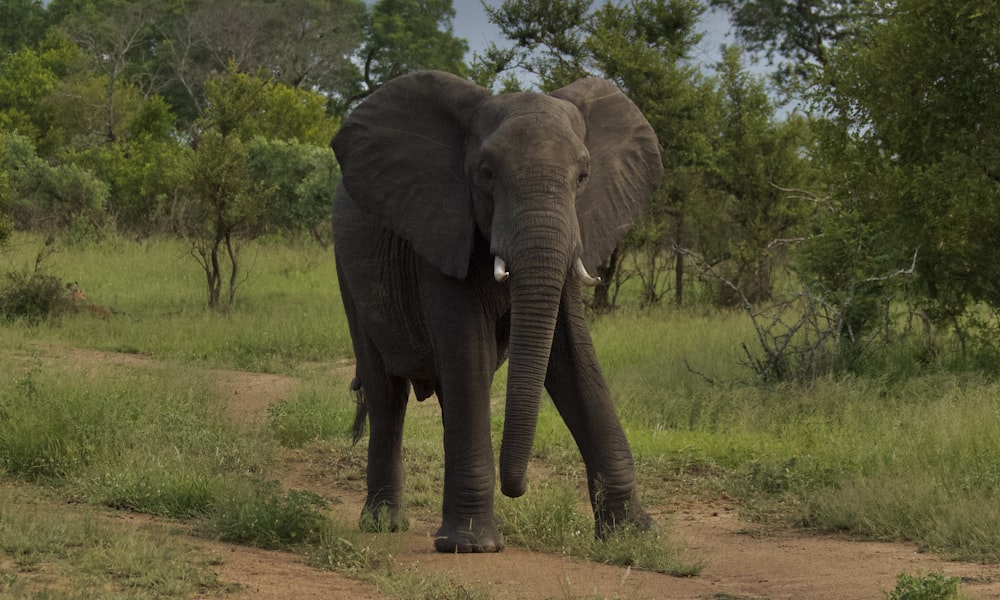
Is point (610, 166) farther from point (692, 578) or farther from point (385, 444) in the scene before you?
point (385, 444)

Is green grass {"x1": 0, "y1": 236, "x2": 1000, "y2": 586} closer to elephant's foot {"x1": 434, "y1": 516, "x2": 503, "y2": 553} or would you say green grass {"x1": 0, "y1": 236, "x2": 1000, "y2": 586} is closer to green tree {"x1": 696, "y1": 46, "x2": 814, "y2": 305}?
elephant's foot {"x1": 434, "y1": 516, "x2": 503, "y2": 553}

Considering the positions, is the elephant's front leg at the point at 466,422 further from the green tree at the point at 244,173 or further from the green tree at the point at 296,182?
the green tree at the point at 296,182

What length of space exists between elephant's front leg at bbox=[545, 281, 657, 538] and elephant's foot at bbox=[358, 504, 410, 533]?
114 cm

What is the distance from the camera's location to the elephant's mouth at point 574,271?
550 cm

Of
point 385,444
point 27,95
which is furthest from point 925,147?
point 27,95

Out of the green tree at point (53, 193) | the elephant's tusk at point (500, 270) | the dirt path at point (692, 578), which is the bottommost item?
the dirt path at point (692, 578)

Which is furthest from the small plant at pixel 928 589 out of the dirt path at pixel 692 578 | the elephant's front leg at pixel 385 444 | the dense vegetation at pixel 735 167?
the dense vegetation at pixel 735 167

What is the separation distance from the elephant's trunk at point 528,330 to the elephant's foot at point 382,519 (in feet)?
4.09

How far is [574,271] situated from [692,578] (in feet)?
4.85

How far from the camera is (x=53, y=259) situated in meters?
20.1

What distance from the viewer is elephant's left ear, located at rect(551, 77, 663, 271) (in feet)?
19.7

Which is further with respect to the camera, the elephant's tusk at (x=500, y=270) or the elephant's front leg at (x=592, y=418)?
the elephant's front leg at (x=592, y=418)

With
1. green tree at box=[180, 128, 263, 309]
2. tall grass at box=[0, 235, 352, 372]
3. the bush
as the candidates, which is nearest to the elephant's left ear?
tall grass at box=[0, 235, 352, 372]

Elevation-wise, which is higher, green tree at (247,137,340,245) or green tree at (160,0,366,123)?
green tree at (160,0,366,123)
